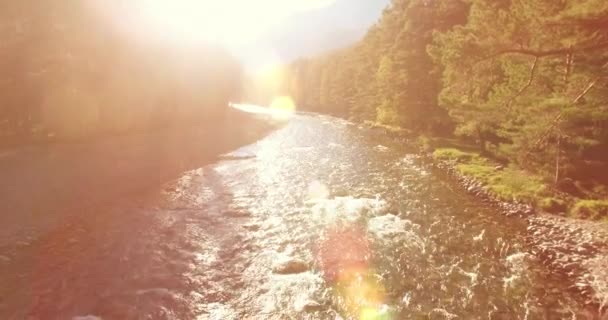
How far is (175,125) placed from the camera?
64.7m

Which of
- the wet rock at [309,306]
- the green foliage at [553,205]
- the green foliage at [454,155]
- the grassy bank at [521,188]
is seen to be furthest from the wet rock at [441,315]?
the green foliage at [454,155]

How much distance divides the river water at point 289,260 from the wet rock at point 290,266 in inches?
2.6

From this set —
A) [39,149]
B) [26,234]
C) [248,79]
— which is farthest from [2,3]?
[248,79]

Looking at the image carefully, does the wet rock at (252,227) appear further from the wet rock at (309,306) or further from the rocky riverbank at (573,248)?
the rocky riverbank at (573,248)

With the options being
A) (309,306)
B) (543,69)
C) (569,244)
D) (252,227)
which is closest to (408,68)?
(543,69)

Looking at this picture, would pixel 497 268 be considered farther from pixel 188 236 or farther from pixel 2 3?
pixel 2 3

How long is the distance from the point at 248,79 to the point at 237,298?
192m

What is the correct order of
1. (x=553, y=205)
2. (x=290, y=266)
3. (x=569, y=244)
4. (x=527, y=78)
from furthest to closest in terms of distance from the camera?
(x=527, y=78)
(x=553, y=205)
(x=569, y=244)
(x=290, y=266)

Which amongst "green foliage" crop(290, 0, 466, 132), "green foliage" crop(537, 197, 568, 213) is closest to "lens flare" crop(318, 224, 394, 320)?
"green foliage" crop(537, 197, 568, 213)

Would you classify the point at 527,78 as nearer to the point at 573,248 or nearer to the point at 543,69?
the point at 543,69

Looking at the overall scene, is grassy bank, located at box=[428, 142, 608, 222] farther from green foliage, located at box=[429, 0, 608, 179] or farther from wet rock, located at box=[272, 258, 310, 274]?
wet rock, located at box=[272, 258, 310, 274]

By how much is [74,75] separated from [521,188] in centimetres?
5012

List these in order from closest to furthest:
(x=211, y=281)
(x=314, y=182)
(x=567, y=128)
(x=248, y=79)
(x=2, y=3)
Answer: (x=211, y=281) < (x=567, y=128) < (x=314, y=182) < (x=2, y=3) < (x=248, y=79)

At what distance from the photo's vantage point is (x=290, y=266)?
14.5 meters
